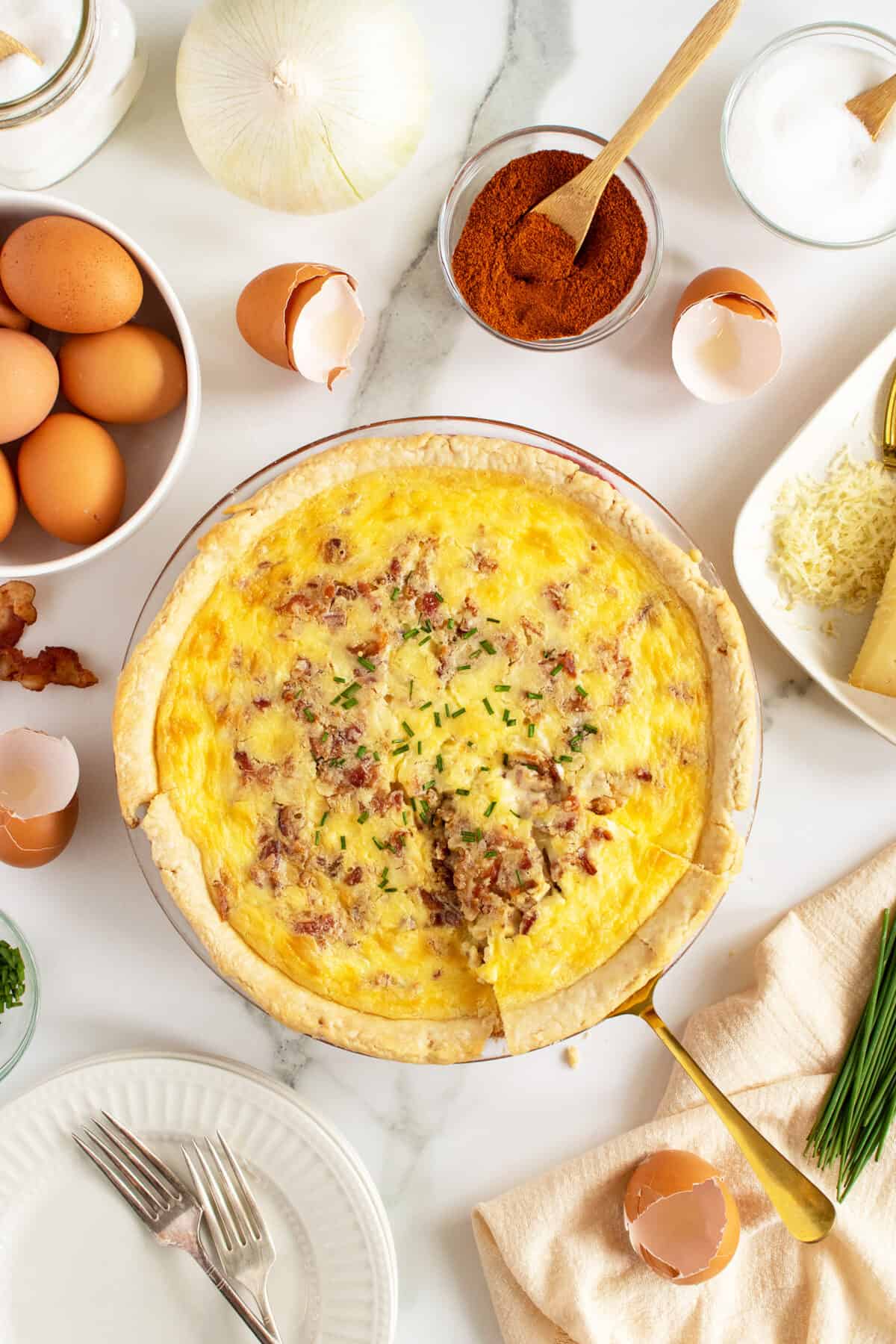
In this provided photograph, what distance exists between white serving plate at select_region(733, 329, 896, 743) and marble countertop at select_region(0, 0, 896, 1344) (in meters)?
0.10

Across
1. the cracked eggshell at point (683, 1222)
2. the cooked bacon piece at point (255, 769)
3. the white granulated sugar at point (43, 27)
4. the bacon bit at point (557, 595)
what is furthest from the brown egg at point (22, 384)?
the cracked eggshell at point (683, 1222)

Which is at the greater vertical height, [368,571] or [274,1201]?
[368,571]

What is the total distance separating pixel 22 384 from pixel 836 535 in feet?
5.97

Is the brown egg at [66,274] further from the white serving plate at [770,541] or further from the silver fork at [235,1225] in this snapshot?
the silver fork at [235,1225]

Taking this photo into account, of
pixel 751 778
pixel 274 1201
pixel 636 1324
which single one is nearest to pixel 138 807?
pixel 274 1201

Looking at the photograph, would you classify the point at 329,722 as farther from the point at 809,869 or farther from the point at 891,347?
the point at 891,347

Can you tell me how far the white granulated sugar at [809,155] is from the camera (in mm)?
2598

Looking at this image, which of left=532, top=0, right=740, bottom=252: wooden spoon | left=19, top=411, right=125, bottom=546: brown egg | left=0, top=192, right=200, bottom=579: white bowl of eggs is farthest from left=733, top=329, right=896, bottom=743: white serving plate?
left=19, top=411, right=125, bottom=546: brown egg

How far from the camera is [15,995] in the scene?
2.58 metres

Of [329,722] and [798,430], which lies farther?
[798,430]

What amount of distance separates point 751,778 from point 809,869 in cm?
55

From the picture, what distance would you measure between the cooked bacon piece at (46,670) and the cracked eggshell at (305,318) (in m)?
0.85

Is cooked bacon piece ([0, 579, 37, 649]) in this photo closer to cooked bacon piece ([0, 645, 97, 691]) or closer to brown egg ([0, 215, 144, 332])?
cooked bacon piece ([0, 645, 97, 691])

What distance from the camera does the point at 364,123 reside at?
237 centimetres
